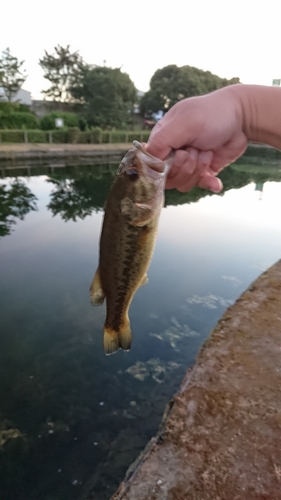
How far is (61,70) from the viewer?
3747 cm

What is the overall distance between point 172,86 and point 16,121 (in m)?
20.3

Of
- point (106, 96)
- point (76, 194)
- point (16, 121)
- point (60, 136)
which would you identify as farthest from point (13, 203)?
point (106, 96)

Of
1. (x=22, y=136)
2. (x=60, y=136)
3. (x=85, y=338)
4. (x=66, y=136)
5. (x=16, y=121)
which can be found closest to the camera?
(x=85, y=338)

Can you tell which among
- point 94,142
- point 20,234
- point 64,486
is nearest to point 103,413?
point 64,486

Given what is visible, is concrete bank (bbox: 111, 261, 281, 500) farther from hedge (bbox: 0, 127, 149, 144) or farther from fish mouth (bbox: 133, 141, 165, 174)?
hedge (bbox: 0, 127, 149, 144)

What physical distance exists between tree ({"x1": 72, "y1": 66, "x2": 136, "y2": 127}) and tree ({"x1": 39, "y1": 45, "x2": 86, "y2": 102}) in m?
3.44

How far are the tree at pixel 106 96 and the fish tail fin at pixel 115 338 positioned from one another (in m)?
31.1

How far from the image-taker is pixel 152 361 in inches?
209

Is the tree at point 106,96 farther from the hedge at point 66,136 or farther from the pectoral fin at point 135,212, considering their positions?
the pectoral fin at point 135,212

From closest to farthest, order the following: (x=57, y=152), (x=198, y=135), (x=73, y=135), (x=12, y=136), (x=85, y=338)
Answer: (x=198, y=135), (x=85, y=338), (x=57, y=152), (x=12, y=136), (x=73, y=135)

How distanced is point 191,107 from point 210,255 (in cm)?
772

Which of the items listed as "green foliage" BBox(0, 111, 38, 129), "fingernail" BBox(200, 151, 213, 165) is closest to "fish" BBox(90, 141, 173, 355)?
"fingernail" BBox(200, 151, 213, 165)

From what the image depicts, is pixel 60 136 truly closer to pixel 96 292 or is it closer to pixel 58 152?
pixel 58 152

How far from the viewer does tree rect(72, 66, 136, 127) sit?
30.9 m
